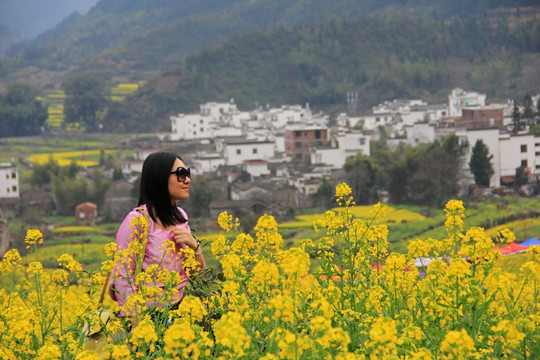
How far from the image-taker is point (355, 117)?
173ft

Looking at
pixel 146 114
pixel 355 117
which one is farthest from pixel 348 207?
pixel 146 114

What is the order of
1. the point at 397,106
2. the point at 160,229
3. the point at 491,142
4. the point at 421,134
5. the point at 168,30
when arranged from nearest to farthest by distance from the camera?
the point at 160,229 → the point at 491,142 → the point at 421,134 → the point at 397,106 → the point at 168,30

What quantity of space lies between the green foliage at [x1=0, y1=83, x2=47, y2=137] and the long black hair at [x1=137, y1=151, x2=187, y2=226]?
199 feet

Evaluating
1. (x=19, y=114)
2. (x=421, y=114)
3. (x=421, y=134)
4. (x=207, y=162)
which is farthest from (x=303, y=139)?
(x=19, y=114)

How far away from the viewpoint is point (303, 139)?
133ft

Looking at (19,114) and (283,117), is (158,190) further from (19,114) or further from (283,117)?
(19,114)

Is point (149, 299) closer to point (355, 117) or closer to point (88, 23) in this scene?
point (355, 117)

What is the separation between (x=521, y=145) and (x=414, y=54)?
39.2 metres

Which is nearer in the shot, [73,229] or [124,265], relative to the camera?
[124,265]

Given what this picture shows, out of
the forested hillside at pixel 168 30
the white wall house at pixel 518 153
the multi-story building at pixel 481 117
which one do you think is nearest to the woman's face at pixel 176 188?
the white wall house at pixel 518 153

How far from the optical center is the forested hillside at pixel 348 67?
62812 mm

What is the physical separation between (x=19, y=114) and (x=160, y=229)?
61.0 meters

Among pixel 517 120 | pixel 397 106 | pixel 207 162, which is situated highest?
pixel 397 106

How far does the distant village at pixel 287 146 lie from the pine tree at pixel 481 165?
878mm
